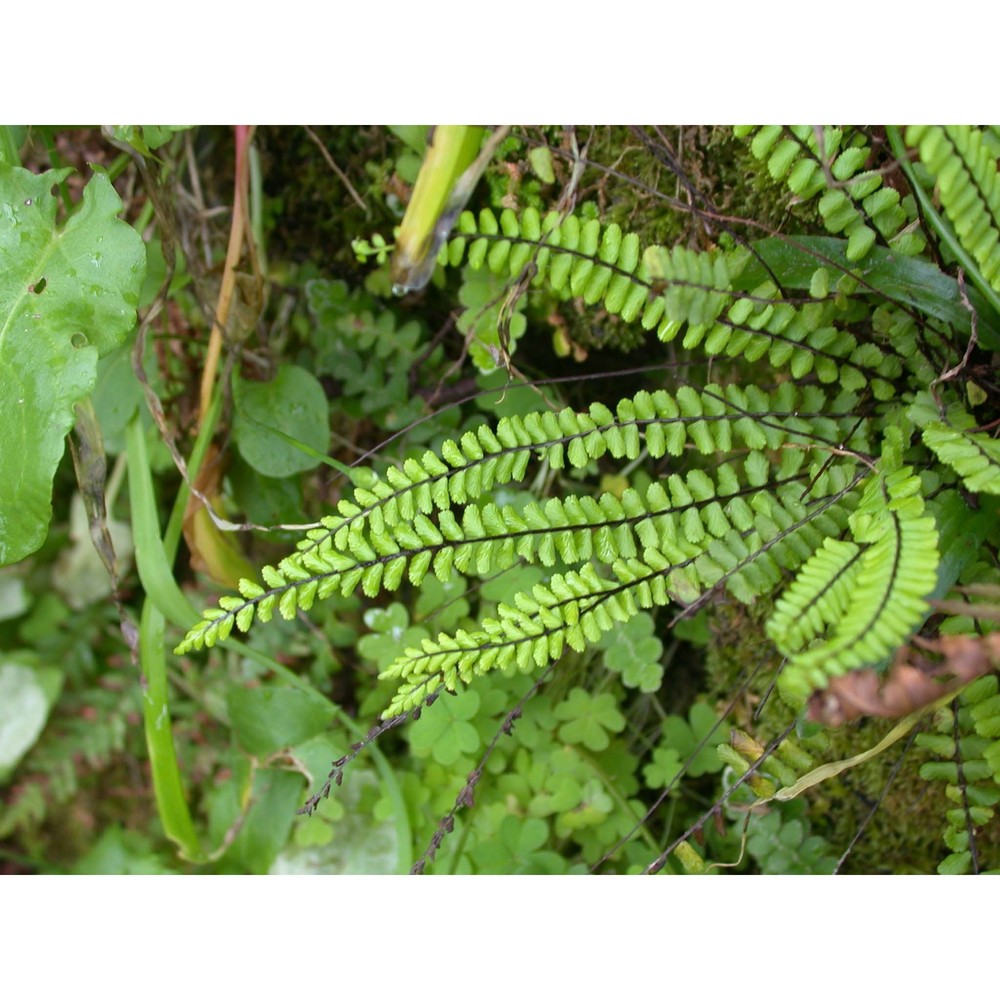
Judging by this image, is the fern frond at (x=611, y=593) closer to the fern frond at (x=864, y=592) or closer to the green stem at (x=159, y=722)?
the fern frond at (x=864, y=592)

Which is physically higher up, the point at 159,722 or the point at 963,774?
the point at 963,774

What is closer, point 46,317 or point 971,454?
point 971,454

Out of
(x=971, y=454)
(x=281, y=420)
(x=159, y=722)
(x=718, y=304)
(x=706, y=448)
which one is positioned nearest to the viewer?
(x=971, y=454)

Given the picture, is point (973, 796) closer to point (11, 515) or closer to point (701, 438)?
point (701, 438)

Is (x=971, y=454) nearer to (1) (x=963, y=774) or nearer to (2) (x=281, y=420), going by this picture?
(1) (x=963, y=774)

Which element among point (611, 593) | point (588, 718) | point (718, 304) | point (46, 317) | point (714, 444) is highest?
point (718, 304)

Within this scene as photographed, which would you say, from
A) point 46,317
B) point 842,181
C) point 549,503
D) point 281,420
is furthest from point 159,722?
point 842,181
